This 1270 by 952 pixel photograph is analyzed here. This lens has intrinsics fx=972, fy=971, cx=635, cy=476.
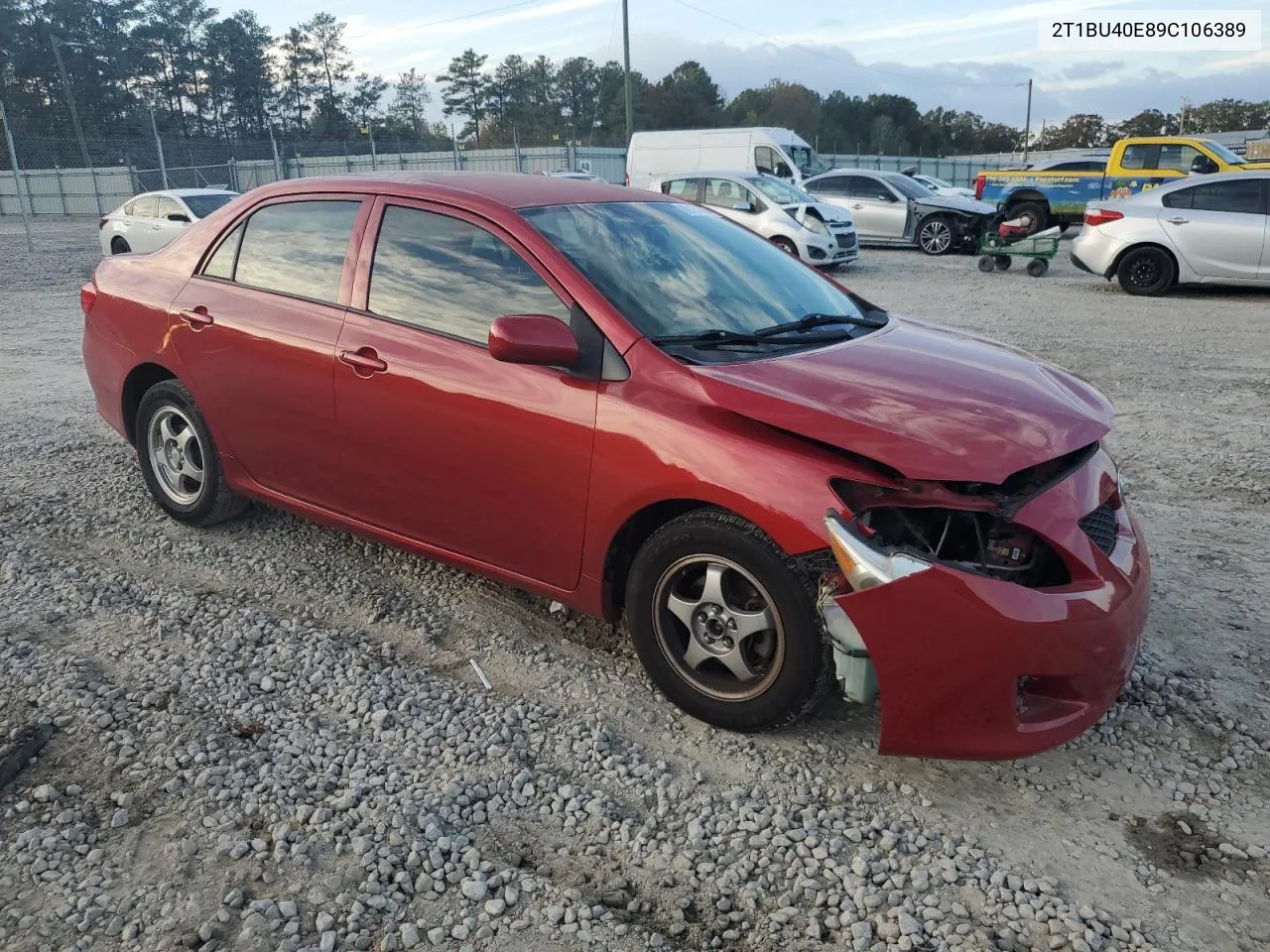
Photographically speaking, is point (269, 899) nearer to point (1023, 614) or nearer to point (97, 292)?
point (1023, 614)

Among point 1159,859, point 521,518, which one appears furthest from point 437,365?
point 1159,859

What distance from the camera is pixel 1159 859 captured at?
2553 mm

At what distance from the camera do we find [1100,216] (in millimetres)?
12695

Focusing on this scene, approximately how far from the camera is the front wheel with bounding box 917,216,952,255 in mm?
18969

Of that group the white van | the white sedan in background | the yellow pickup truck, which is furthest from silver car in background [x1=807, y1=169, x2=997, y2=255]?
the white sedan in background

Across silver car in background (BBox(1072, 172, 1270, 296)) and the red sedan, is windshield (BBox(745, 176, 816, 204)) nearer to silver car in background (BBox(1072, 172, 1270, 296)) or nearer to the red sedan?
silver car in background (BBox(1072, 172, 1270, 296))

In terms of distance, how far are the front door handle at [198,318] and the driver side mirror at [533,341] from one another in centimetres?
182

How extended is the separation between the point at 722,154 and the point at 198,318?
21596 millimetres

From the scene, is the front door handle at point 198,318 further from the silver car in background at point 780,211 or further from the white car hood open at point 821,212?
the white car hood open at point 821,212

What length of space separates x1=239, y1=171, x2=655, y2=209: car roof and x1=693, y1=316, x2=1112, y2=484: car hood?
115cm

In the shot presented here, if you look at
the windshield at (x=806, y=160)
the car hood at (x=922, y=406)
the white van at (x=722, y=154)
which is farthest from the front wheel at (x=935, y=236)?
the car hood at (x=922, y=406)

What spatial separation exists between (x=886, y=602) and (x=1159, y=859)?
3.23ft

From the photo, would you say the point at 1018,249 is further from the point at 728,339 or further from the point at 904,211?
the point at 728,339

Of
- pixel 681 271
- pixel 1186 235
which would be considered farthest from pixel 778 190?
pixel 681 271
